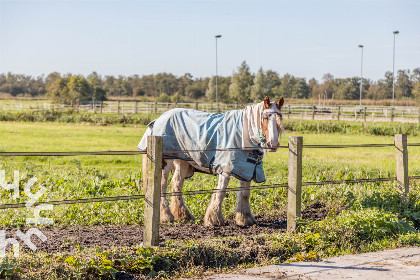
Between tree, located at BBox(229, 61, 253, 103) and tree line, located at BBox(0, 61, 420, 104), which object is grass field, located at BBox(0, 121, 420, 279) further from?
tree, located at BBox(229, 61, 253, 103)

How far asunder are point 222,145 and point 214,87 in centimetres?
8441

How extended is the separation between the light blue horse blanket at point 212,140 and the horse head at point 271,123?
0.39 m

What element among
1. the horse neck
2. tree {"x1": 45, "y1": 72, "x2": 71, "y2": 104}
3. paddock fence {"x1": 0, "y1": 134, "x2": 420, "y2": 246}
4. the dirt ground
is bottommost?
the dirt ground

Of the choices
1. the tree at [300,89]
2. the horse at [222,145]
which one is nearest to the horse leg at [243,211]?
the horse at [222,145]

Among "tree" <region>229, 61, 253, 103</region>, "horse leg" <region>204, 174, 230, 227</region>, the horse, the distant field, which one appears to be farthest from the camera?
"tree" <region>229, 61, 253, 103</region>

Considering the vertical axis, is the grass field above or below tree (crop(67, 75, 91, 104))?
below

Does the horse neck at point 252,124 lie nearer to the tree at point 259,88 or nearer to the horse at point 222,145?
the horse at point 222,145

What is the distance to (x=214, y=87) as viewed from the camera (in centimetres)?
9175

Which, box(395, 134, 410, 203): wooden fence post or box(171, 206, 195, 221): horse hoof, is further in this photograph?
box(395, 134, 410, 203): wooden fence post

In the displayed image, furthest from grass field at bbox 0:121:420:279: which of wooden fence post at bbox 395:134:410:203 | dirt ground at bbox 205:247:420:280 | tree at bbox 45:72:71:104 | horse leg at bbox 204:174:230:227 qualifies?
tree at bbox 45:72:71:104

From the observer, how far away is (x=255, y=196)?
966 centimetres

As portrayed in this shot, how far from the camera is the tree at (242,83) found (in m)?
80.8

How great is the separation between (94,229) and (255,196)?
3.28m

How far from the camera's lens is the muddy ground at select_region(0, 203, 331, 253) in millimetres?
6451
